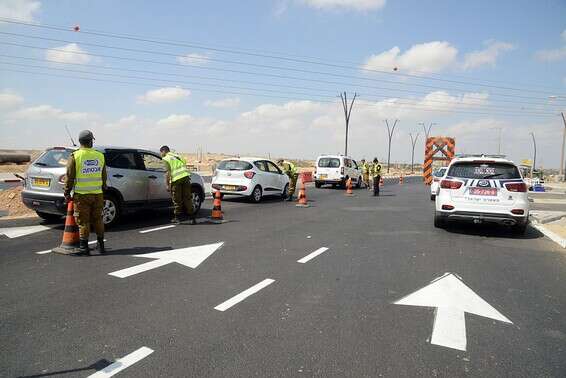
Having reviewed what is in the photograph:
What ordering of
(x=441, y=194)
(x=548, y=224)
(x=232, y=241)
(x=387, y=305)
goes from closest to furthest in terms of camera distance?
(x=387, y=305) → (x=232, y=241) → (x=441, y=194) → (x=548, y=224)

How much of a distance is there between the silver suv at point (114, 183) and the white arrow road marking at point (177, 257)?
110 inches

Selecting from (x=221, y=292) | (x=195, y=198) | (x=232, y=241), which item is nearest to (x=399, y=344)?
(x=221, y=292)

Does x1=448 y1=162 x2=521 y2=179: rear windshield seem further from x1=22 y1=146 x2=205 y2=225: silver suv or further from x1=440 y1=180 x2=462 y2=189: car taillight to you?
x1=22 y1=146 x2=205 y2=225: silver suv

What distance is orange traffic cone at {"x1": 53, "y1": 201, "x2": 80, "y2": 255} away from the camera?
6.79 m

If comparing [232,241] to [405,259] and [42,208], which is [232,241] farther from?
[42,208]

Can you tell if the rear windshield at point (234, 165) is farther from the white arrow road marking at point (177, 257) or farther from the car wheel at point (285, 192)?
the white arrow road marking at point (177, 257)

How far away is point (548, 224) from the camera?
11.7 meters

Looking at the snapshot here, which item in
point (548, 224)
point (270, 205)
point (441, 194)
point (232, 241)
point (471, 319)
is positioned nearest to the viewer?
point (471, 319)

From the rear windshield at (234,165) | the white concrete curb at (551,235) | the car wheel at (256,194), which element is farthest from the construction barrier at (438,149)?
the white concrete curb at (551,235)

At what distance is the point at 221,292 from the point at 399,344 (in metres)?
2.23

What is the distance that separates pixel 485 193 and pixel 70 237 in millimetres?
8447

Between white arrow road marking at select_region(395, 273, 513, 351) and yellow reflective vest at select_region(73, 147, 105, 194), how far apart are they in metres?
4.94

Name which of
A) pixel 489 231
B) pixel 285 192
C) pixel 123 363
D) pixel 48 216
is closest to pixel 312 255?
pixel 123 363

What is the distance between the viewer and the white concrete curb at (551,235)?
8.90 meters
